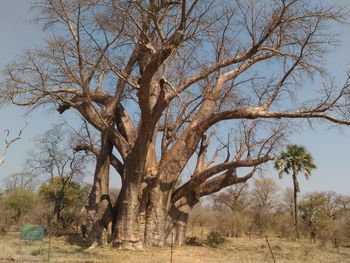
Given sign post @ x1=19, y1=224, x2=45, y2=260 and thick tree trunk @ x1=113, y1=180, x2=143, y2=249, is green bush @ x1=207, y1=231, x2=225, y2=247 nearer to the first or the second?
thick tree trunk @ x1=113, y1=180, x2=143, y2=249

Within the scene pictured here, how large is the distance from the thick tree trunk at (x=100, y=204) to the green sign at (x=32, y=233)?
115 inches

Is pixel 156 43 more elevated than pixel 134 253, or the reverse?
pixel 156 43

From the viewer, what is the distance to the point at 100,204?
51.4 feet

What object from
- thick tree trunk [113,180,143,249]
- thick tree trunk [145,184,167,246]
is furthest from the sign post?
thick tree trunk [145,184,167,246]

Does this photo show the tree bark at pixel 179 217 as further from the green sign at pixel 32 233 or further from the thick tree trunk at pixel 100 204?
the green sign at pixel 32 233

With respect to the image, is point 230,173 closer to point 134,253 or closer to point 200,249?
point 200,249

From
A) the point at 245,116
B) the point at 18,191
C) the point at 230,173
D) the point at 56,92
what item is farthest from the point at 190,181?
the point at 18,191

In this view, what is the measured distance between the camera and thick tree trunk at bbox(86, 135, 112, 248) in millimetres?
15094

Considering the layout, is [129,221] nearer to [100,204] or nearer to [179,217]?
[100,204]

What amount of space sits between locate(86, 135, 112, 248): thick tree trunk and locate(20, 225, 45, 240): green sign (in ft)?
9.62

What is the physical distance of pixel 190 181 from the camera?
54.2 ft

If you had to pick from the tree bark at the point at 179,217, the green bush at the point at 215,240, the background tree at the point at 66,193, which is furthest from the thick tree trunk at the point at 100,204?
the background tree at the point at 66,193

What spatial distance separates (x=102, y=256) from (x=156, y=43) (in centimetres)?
600

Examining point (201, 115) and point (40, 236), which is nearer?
point (40, 236)
